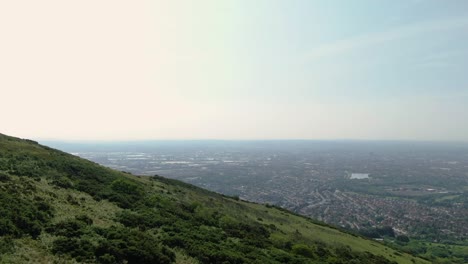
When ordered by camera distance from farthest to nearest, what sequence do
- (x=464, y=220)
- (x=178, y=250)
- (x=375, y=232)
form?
(x=464, y=220) < (x=375, y=232) < (x=178, y=250)

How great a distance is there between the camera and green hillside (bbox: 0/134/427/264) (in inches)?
786

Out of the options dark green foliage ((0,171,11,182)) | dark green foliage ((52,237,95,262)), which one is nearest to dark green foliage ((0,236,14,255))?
dark green foliage ((52,237,95,262))

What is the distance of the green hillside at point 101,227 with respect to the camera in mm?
19969

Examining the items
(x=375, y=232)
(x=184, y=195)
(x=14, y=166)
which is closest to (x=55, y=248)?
(x=14, y=166)

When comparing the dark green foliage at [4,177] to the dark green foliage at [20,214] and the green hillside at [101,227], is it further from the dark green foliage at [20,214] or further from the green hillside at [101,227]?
the dark green foliage at [20,214]

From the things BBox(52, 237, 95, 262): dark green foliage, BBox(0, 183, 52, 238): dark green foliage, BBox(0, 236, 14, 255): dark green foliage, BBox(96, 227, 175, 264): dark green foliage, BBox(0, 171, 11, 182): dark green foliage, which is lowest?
BBox(96, 227, 175, 264): dark green foliage

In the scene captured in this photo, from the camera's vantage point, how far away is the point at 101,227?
25.1 meters

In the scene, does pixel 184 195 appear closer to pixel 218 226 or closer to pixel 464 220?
pixel 218 226

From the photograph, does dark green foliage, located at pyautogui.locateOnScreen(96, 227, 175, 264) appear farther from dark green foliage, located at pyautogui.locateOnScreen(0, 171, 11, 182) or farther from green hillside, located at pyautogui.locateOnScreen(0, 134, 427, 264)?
dark green foliage, located at pyautogui.locateOnScreen(0, 171, 11, 182)

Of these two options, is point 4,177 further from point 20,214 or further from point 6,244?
point 6,244

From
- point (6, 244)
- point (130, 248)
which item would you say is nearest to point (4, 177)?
point (6, 244)

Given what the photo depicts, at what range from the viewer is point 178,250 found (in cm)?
2566

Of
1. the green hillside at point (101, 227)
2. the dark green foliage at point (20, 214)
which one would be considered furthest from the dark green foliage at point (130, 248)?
the dark green foliage at point (20, 214)

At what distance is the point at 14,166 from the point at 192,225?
20678 millimetres
